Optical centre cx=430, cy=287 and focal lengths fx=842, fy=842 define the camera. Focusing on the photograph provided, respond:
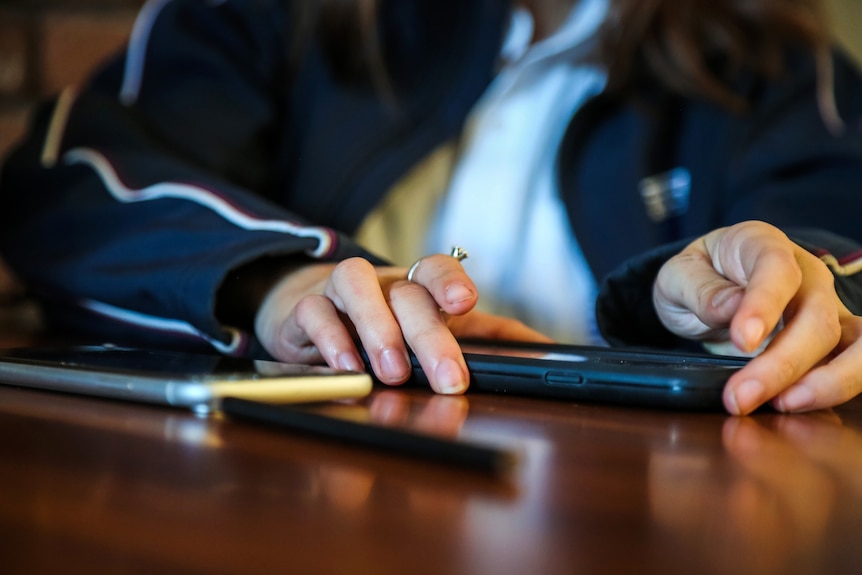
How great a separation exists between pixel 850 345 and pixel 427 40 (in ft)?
2.07

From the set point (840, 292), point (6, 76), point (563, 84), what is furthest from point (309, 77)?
point (840, 292)

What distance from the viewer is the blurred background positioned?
1.10 m

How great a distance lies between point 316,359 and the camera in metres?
0.45

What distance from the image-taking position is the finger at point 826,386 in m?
0.37

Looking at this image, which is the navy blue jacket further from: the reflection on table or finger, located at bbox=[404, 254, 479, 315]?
the reflection on table

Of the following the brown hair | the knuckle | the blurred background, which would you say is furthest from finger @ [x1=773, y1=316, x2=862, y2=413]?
the blurred background

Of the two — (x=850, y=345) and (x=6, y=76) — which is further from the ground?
(x=6, y=76)

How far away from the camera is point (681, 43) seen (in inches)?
34.3

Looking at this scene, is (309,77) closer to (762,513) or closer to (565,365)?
(565,365)

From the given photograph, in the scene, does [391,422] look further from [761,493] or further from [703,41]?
[703,41]

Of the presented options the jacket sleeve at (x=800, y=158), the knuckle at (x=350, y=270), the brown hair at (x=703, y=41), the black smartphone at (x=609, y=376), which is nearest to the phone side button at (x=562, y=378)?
the black smartphone at (x=609, y=376)

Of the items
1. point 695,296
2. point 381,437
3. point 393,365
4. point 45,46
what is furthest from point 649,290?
point 45,46

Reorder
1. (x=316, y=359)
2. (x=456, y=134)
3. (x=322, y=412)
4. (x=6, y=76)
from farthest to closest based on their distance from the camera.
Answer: (x=6, y=76) → (x=456, y=134) → (x=316, y=359) → (x=322, y=412)

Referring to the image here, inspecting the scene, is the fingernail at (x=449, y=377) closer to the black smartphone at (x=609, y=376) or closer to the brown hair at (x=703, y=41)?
the black smartphone at (x=609, y=376)
